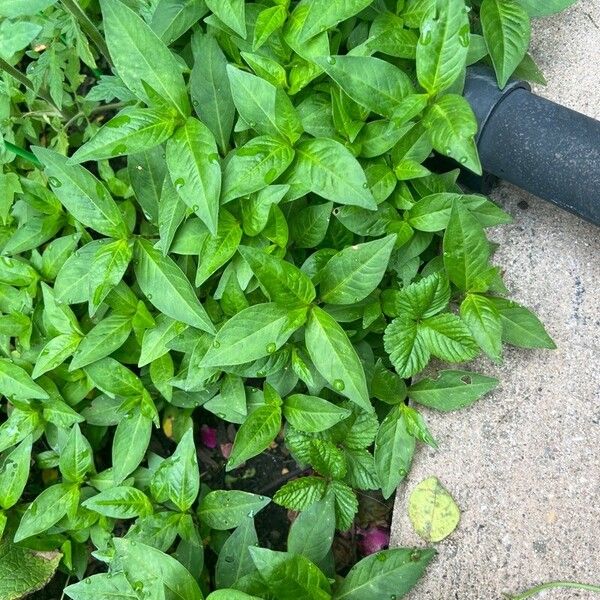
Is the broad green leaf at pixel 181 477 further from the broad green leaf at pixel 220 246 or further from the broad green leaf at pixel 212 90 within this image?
the broad green leaf at pixel 212 90

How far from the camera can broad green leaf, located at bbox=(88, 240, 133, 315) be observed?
6.79 feet

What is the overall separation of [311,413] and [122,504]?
65 centimetres

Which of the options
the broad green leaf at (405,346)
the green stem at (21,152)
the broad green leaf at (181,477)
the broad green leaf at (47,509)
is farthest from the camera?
the green stem at (21,152)

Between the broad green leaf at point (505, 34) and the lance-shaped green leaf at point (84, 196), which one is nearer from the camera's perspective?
the broad green leaf at point (505, 34)

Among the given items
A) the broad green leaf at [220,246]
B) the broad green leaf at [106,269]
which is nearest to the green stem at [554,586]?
the broad green leaf at [220,246]

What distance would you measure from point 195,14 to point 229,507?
1.51 metres

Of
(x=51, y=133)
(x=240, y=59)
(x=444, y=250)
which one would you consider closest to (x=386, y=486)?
(x=444, y=250)

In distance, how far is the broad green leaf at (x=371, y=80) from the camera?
1.82 metres

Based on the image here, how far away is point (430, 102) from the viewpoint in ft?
6.22

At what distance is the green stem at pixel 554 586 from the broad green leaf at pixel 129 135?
1.59 m

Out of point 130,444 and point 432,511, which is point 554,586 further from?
point 130,444

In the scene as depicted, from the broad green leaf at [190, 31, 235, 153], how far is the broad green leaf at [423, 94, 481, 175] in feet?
1.99

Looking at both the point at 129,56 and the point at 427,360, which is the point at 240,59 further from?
the point at 427,360

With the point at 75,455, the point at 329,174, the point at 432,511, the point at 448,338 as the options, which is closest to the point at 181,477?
the point at 75,455
